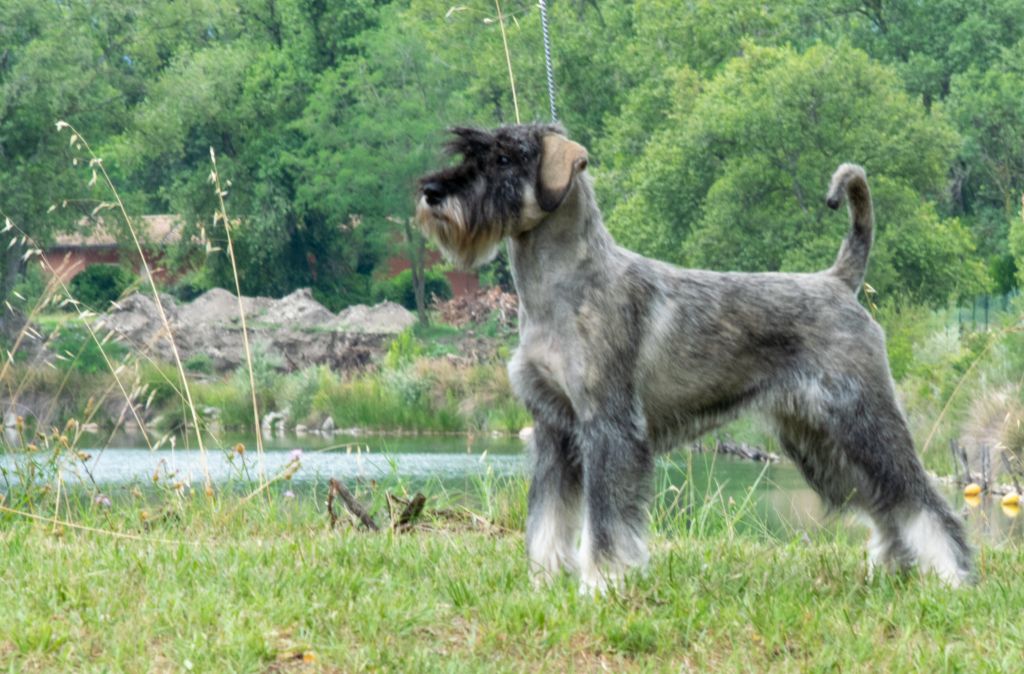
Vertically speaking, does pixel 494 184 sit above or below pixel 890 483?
above

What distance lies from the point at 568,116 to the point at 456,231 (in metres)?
45.0

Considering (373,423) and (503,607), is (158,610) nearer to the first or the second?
(503,607)

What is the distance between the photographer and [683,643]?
4605mm

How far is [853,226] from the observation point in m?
6.06

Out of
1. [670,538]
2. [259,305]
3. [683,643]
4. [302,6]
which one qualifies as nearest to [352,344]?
[259,305]

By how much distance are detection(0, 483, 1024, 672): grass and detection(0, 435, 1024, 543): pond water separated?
38.3 inches

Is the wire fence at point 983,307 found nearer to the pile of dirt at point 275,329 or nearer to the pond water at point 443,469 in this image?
the pond water at point 443,469

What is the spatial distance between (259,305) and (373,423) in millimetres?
15345

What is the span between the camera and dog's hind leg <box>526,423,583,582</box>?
544 cm

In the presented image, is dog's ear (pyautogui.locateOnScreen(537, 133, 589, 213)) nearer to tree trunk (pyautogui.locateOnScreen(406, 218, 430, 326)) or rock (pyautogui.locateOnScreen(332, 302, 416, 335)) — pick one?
rock (pyautogui.locateOnScreen(332, 302, 416, 335))

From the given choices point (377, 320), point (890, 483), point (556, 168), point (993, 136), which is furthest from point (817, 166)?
point (556, 168)

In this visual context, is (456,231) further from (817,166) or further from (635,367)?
(817,166)

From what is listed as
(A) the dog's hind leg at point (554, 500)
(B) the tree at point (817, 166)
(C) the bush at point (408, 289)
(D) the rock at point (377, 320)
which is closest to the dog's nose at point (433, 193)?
(A) the dog's hind leg at point (554, 500)

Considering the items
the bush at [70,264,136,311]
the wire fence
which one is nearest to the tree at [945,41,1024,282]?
the wire fence
